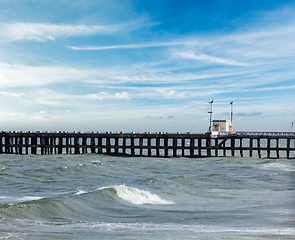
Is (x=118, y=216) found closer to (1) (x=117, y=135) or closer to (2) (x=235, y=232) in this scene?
(2) (x=235, y=232)

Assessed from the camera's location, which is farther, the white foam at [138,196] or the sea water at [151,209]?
the white foam at [138,196]

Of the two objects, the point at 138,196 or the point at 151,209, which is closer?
the point at 151,209

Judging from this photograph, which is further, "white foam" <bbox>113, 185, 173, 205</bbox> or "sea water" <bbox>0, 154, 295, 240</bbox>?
"white foam" <bbox>113, 185, 173, 205</bbox>

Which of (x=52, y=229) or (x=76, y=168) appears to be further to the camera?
(x=76, y=168)

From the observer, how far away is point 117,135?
2009 inches

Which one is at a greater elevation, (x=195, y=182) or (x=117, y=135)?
(x=117, y=135)

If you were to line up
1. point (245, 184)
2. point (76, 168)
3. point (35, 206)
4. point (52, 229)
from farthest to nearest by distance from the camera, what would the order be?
point (76, 168) < point (245, 184) < point (35, 206) < point (52, 229)

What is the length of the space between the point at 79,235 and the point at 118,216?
12.1ft

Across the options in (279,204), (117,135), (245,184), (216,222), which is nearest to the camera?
(216,222)

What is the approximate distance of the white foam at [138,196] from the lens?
17953 mm

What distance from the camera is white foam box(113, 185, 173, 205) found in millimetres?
17953

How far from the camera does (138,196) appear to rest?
18.7 metres

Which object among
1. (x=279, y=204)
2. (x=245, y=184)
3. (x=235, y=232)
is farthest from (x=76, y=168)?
(x=235, y=232)

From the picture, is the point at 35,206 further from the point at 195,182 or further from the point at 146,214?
the point at 195,182
